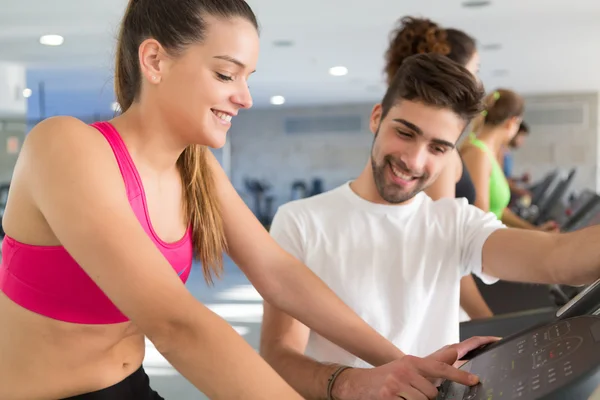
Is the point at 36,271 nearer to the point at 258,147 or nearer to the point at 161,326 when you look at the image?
the point at 161,326

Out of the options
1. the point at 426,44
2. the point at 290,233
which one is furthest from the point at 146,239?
the point at 426,44

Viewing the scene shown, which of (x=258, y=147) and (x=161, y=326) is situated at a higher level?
(x=161, y=326)

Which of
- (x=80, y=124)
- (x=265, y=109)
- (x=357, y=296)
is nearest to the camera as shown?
(x=80, y=124)

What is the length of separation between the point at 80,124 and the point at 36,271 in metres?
0.23

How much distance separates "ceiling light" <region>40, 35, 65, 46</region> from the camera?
6894 millimetres

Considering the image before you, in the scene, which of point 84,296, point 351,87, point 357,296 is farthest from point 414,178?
point 351,87

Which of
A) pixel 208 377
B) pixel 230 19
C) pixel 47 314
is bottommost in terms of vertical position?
pixel 47 314

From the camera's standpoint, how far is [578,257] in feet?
3.53

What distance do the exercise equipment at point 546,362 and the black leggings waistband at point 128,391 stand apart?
507mm

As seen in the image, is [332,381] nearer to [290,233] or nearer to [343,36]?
[290,233]

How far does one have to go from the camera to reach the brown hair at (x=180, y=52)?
0.95 meters

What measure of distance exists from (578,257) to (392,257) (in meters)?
0.39

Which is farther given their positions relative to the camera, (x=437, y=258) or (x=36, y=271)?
(x=437, y=258)

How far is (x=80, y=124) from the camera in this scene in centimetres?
89
